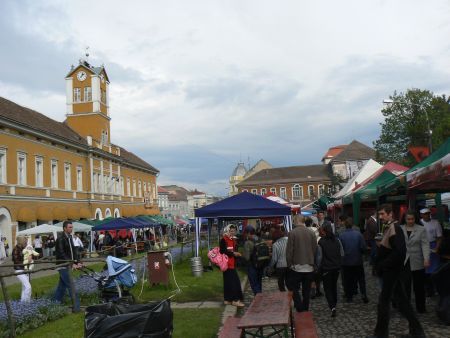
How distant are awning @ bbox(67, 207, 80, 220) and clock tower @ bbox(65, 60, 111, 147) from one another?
38.2 feet

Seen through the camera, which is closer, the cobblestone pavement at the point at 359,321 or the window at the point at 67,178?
the cobblestone pavement at the point at 359,321

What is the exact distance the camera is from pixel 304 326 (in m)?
6.89

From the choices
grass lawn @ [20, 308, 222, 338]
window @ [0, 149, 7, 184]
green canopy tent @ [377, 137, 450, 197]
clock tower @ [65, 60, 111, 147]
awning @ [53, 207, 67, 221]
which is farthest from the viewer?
clock tower @ [65, 60, 111, 147]

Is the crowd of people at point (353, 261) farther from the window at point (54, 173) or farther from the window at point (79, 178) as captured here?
the window at point (79, 178)

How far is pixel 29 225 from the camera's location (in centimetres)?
3772

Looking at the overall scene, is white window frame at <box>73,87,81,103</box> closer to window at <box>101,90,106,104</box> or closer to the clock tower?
the clock tower

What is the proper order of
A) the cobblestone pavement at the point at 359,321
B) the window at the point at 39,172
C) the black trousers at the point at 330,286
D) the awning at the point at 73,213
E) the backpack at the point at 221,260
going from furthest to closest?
the awning at the point at 73,213
the window at the point at 39,172
the backpack at the point at 221,260
the black trousers at the point at 330,286
the cobblestone pavement at the point at 359,321

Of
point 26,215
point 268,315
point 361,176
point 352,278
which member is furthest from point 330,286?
point 26,215

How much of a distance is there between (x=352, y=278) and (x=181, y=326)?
13.6 ft

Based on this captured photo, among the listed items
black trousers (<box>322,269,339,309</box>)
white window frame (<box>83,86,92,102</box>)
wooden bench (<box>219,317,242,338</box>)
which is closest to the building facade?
white window frame (<box>83,86,92,102</box>)

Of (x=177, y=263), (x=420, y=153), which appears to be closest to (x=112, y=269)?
(x=420, y=153)

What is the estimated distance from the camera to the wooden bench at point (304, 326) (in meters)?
Answer: 6.45

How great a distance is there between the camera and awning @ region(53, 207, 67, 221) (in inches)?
1639

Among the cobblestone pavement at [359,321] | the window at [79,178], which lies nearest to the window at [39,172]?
the window at [79,178]
